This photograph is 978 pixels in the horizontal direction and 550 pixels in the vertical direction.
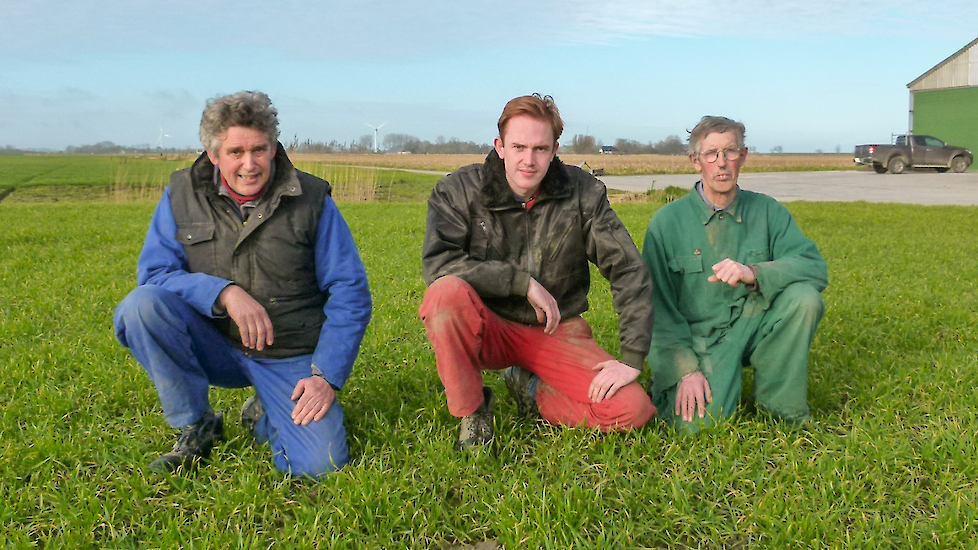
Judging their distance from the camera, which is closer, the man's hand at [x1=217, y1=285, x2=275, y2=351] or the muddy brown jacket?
the man's hand at [x1=217, y1=285, x2=275, y2=351]

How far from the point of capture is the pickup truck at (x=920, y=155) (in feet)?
98.4

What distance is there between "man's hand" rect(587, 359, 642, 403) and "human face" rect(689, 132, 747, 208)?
1.02 metres

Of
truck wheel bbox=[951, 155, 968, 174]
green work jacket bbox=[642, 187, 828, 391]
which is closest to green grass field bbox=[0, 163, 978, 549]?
green work jacket bbox=[642, 187, 828, 391]

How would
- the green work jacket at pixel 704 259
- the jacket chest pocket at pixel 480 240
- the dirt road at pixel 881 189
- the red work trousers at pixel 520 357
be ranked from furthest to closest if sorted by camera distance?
the dirt road at pixel 881 189 → the green work jacket at pixel 704 259 → the jacket chest pocket at pixel 480 240 → the red work trousers at pixel 520 357

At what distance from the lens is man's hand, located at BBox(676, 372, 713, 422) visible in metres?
3.38

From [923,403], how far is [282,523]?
3.09 m

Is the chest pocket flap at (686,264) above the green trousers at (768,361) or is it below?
above

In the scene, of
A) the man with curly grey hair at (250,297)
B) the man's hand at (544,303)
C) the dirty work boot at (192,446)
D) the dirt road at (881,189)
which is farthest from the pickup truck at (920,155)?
the dirty work boot at (192,446)

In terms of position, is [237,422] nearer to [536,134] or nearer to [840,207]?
[536,134]

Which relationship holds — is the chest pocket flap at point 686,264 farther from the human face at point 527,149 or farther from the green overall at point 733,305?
the human face at point 527,149

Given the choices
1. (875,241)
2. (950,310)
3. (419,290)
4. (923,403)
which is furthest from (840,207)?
(923,403)

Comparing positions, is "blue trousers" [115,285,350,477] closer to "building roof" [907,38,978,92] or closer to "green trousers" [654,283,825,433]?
"green trousers" [654,283,825,433]

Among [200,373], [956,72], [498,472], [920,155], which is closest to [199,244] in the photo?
[200,373]

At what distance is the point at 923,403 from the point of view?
146 inches
